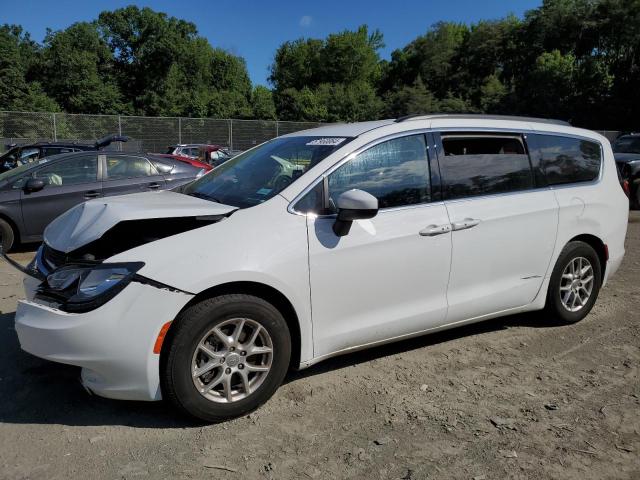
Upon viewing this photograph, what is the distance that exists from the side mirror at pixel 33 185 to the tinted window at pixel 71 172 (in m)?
0.21

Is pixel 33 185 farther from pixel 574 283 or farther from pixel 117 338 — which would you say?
pixel 574 283

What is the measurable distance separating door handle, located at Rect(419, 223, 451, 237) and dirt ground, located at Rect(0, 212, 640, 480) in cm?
97

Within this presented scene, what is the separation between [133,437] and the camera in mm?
2990

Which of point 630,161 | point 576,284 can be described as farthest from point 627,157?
point 576,284

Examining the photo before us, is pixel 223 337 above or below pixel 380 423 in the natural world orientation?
above

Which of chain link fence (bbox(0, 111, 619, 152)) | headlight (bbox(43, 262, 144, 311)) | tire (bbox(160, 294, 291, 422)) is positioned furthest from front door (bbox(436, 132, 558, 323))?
chain link fence (bbox(0, 111, 619, 152))

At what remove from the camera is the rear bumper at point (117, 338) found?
2.82 meters

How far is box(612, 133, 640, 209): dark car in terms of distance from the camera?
42.2 feet

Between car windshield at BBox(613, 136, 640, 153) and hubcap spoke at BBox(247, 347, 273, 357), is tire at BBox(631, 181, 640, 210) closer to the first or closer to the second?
car windshield at BBox(613, 136, 640, 153)

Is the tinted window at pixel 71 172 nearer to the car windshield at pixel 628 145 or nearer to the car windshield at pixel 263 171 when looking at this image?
the car windshield at pixel 263 171

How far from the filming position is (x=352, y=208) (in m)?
3.22

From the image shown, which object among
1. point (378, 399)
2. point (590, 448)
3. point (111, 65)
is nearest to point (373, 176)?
point (378, 399)

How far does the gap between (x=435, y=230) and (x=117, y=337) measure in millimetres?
2078

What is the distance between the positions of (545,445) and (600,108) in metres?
55.2
